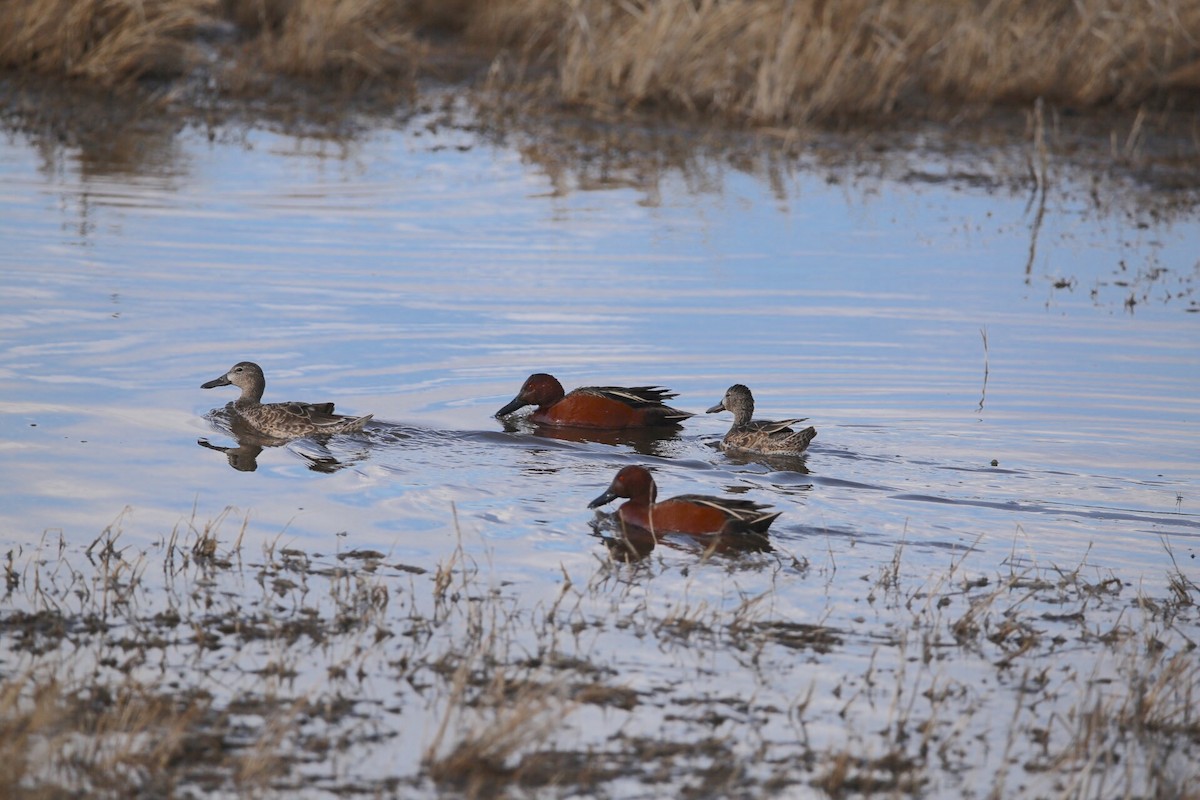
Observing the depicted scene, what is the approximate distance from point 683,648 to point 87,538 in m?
→ 2.93

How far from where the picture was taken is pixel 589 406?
10.4m

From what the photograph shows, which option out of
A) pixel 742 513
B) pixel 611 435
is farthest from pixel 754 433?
pixel 742 513

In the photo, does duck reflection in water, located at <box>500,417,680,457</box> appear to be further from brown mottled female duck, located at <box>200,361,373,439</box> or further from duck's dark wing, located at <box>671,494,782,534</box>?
duck's dark wing, located at <box>671,494,782,534</box>

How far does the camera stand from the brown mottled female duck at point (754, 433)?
9.43 metres

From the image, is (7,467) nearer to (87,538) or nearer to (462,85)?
(87,538)

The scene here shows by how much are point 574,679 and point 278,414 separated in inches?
168

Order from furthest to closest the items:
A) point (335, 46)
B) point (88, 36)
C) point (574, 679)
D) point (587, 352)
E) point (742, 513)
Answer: point (335, 46)
point (88, 36)
point (587, 352)
point (742, 513)
point (574, 679)

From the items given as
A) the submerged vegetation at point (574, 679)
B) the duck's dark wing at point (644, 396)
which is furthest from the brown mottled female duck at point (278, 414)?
the submerged vegetation at point (574, 679)

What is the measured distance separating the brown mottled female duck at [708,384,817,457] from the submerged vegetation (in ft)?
6.37

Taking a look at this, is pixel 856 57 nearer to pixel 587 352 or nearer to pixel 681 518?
pixel 587 352

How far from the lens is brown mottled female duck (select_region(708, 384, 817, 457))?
9.43 meters

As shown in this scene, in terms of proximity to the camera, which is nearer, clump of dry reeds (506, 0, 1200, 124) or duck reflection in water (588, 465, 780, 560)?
duck reflection in water (588, 465, 780, 560)

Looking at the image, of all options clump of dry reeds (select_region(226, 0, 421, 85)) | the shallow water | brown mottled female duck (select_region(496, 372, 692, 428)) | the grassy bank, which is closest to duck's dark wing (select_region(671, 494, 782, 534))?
the shallow water

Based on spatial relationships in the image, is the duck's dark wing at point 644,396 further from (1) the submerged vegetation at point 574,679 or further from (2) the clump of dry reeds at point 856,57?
(2) the clump of dry reeds at point 856,57
